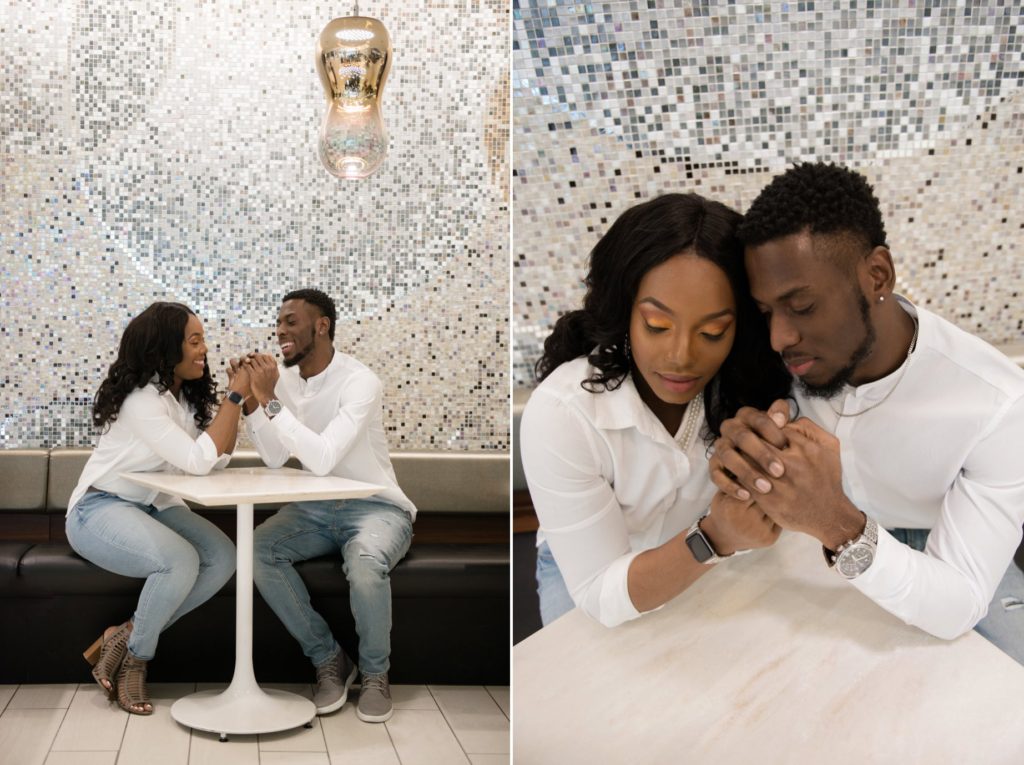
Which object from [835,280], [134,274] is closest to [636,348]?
[835,280]

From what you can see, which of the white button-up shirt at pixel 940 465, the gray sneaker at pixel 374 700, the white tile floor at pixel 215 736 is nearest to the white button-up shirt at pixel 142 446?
the white tile floor at pixel 215 736

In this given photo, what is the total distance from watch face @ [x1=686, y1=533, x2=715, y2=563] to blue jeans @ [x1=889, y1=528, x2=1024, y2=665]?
0.22m

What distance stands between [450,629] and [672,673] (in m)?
2.05

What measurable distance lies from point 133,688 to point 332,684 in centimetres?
61

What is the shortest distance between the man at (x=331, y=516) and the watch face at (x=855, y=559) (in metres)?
1.98

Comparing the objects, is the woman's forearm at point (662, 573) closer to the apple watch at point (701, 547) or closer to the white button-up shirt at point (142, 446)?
the apple watch at point (701, 547)

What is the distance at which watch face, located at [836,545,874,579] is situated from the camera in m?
1.15

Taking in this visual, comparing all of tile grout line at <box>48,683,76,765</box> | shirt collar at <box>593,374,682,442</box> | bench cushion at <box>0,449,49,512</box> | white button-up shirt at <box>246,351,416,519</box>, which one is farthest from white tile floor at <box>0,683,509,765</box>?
shirt collar at <box>593,374,682,442</box>

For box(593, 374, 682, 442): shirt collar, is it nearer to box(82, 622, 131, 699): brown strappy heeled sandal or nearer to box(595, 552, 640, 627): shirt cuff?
box(595, 552, 640, 627): shirt cuff

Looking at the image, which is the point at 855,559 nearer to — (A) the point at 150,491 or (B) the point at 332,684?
(B) the point at 332,684

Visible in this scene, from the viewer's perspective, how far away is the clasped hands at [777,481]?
3.71ft

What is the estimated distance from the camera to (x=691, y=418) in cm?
124

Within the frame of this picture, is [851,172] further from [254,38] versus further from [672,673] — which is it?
[254,38]

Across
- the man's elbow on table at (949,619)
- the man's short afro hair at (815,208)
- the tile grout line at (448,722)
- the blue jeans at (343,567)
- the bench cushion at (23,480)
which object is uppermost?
the man's short afro hair at (815,208)
